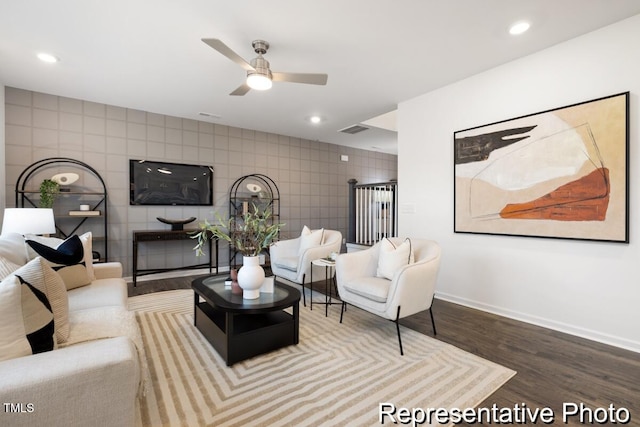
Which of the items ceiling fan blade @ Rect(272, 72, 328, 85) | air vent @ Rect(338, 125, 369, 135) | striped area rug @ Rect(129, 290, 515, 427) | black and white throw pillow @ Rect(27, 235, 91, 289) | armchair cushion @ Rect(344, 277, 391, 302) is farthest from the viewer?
air vent @ Rect(338, 125, 369, 135)

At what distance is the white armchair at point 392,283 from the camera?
2.36 metres

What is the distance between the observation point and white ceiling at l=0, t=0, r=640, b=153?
2258 mm

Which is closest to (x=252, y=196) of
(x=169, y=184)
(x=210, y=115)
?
(x=169, y=184)

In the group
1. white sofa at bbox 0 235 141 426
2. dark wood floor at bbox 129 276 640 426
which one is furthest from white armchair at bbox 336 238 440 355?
white sofa at bbox 0 235 141 426

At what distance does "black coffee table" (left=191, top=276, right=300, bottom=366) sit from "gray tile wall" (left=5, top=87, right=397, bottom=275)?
266 cm

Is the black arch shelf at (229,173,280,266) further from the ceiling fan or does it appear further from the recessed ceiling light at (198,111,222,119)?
the ceiling fan

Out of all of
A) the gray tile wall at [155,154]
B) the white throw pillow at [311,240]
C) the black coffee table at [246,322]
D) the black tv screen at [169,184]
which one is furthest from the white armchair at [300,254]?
the black tv screen at [169,184]

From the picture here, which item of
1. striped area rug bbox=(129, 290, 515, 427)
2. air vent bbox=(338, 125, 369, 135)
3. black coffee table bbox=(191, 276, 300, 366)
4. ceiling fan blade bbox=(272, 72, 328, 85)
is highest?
air vent bbox=(338, 125, 369, 135)

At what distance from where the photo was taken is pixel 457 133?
11.4 feet

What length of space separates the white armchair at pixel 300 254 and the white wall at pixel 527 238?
1.09 metres

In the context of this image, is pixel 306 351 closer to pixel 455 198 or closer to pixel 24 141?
pixel 455 198

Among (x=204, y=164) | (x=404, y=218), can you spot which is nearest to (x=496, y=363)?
(x=404, y=218)

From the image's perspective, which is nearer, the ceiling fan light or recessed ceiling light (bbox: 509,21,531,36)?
recessed ceiling light (bbox: 509,21,531,36)

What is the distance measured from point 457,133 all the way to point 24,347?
3899 millimetres
